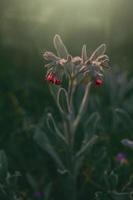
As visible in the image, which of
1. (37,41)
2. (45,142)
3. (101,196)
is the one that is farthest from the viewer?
(37,41)

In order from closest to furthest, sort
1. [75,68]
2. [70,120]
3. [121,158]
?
[75,68]
[70,120]
[121,158]

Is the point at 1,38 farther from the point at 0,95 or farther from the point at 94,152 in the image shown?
the point at 94,152

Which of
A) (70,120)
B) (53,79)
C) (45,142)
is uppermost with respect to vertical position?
(53,79)

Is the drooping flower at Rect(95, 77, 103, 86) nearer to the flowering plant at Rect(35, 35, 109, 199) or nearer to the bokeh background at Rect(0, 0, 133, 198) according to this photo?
the flowering plant at Rect(35, 35, 109, 199)

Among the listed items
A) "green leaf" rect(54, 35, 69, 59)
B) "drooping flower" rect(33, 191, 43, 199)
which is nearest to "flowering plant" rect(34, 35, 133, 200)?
"green leaf" rect(54, 35, 69, 59)

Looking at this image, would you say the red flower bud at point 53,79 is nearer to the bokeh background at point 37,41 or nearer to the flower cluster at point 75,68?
the flower cluster at point 75,68

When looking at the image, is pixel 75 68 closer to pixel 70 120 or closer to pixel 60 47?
pixel 60 47

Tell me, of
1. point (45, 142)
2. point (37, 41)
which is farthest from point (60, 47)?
point (37, 41)

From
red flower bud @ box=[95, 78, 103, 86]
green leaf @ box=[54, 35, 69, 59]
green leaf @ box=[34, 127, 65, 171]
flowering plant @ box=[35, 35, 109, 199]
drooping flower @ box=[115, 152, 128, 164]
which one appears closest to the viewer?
red flower bud @ box=[95, 78, 103, 86]

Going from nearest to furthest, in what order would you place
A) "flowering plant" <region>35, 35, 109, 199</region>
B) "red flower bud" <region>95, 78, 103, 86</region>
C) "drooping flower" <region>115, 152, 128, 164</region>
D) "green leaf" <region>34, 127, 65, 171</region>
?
"red flower bud" <region>95, 78, 103, 86</region>
"flowering plant" <region>35, 35, 109, 199</region>
"green leaf" <region>34, 127, 65, 171</region>
"drooping flower" <region>115, 152, 128, 164</region>

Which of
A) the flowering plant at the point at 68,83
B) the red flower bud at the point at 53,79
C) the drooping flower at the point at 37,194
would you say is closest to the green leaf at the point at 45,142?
the flowering plant at the point at 68,83
